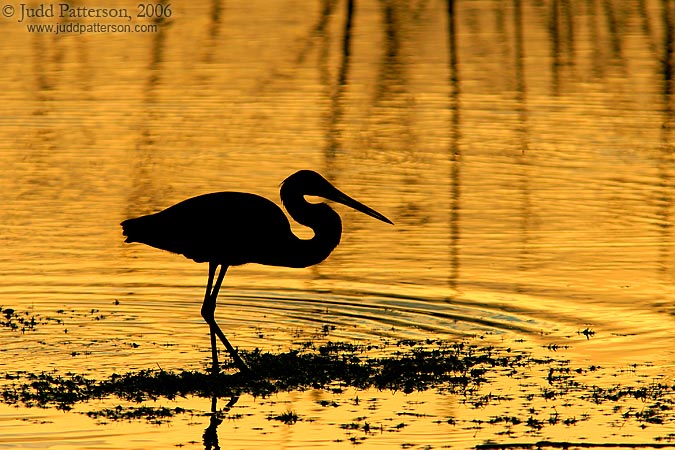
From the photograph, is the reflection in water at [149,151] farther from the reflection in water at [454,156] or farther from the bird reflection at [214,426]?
the bird reflection at [214,426]

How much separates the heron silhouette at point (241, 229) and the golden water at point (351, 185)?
2.14 ft

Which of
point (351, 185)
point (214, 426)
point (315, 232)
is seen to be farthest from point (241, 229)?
point (351, 185)

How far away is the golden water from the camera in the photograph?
12078mm

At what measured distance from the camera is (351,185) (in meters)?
18.5

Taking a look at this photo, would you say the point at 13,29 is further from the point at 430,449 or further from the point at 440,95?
the point at 430,449

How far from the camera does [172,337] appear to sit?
12484 mm

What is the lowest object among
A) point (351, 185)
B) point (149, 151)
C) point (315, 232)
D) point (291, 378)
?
point (149, 151)

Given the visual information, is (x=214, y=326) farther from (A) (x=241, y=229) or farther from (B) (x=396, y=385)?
(B) (x=396, y=385)

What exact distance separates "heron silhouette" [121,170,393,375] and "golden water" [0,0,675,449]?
2.14 ft

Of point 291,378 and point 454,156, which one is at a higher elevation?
point 291,378

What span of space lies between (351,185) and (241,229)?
6.55 m

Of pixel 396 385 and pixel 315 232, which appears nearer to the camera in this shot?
pixel 396 385

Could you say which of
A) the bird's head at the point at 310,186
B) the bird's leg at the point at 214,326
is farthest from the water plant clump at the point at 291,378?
the bird's head at the point at 310,186

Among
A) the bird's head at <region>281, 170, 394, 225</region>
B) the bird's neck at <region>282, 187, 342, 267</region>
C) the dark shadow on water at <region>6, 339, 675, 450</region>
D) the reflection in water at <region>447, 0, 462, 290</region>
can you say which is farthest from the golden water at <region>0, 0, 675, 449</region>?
the bird's head at <region>281, 170, 394, 225</region>
